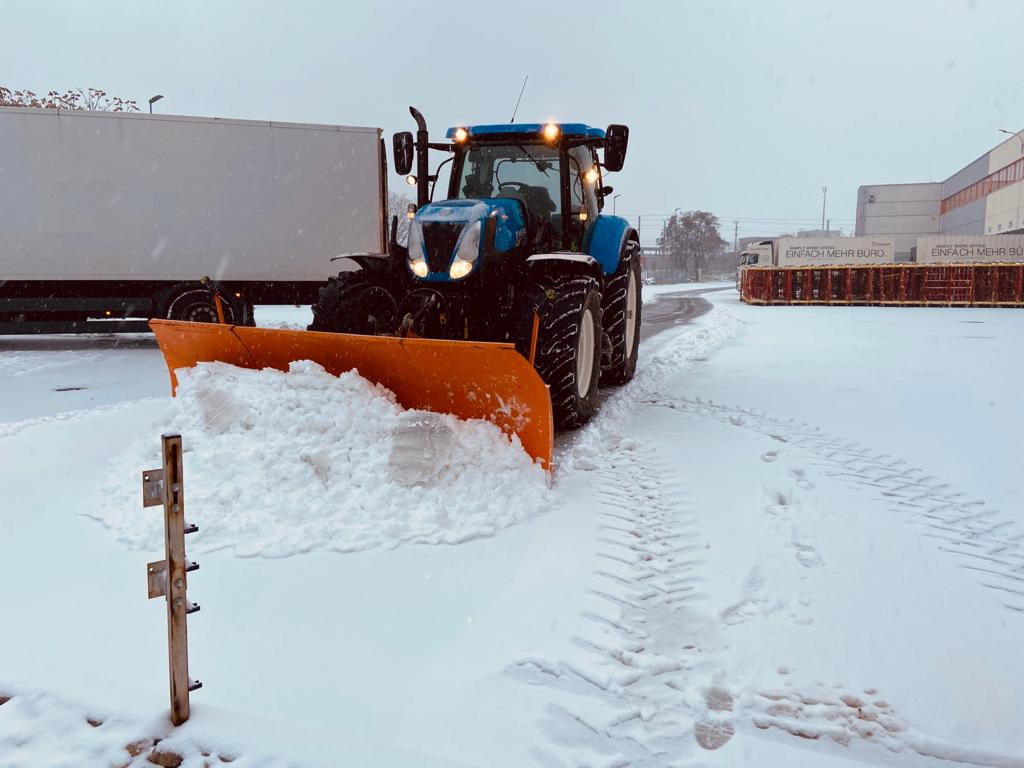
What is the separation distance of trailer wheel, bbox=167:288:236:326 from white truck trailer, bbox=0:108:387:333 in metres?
0.02

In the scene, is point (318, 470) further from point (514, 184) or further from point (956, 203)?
point (956, 203)

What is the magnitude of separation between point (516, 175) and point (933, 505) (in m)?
4.01

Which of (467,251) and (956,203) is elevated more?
(956,203)

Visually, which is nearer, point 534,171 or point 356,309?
point 356,309

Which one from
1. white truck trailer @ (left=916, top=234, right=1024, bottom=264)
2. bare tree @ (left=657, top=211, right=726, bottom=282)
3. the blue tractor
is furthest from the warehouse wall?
the blue tractor

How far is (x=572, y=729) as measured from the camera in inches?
85.9

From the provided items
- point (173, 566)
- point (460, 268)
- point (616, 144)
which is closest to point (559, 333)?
point (460, 268)

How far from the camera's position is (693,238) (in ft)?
212

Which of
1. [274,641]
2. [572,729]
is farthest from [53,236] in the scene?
[572,729]

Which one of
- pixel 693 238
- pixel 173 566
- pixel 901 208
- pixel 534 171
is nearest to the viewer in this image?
pixel 173 566

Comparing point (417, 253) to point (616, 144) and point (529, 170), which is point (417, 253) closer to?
point (529, 170)

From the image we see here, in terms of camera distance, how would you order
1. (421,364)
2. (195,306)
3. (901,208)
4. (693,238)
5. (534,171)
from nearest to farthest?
(421,364) < (534,171) < (195,306) < (901,208) < (693,238)

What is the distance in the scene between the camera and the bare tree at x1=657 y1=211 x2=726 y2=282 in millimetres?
64562

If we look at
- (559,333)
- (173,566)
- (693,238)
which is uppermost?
(693,238)
